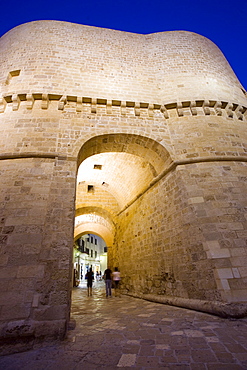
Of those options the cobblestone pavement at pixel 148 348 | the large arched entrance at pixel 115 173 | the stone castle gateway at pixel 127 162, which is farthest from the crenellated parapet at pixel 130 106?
the cobblestone pavement at pixel 148 348

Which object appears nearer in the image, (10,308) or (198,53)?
(10,308)

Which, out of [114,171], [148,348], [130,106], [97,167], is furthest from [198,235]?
[97,167]

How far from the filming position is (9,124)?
18.5 ft

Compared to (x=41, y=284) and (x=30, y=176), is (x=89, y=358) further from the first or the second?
(x=30, y=176)

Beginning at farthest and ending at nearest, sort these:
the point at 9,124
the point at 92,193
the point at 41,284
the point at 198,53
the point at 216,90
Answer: the point at 92,193 < the point at 198,53 < the point at 216,90 < the point at 9,124 < the point at 41,284

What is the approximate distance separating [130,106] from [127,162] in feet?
8.38

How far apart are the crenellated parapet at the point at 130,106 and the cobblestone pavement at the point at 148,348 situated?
585 centimetres

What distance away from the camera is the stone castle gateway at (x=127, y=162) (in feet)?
12.7

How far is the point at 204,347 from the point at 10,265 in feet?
11.6

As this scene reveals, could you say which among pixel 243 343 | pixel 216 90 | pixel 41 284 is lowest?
pixel 243 343

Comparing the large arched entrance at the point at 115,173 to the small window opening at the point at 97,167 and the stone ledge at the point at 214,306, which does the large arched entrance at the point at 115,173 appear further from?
the stone ledge at the point at 214,306

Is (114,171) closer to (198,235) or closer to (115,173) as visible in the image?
(115,173)

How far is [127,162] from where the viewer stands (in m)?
8.53

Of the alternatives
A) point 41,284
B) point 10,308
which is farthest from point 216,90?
point 10,308
